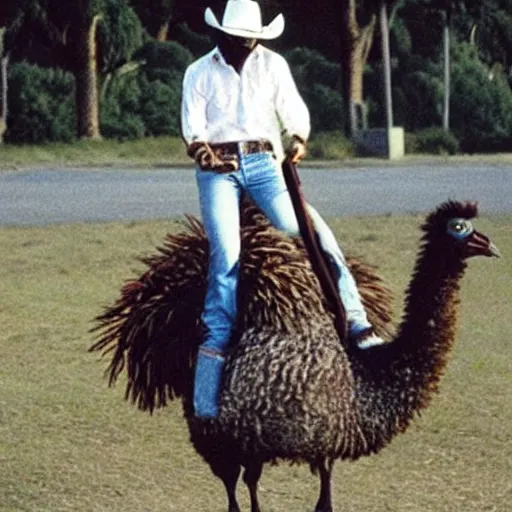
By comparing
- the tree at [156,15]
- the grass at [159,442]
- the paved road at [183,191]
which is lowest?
the paved road at [183,191]

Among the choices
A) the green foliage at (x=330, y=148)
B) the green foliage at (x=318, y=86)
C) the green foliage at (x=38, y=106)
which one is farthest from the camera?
the green foliage at (x=318, y=86)

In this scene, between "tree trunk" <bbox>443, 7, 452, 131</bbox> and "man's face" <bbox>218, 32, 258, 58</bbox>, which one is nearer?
"man's face" <bbox>218, 32, 258, 58</bbox>

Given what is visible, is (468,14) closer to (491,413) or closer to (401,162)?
(401,162)

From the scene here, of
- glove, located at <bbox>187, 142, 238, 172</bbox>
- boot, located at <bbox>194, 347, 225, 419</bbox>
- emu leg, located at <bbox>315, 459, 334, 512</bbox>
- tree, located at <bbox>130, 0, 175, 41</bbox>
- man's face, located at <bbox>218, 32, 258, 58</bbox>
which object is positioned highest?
tree, located at <bbox>130, 0, 175, 41</bbox>

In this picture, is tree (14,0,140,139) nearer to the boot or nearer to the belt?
the belt

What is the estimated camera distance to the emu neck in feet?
24.1

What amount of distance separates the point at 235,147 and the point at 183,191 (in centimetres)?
2203

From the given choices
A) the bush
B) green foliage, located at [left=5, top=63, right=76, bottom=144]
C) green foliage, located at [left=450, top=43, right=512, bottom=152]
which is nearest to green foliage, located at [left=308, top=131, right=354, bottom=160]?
the bush

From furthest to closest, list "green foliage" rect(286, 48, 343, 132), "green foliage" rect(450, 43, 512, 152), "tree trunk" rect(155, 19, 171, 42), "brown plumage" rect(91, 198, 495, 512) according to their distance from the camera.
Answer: "tree trunk" rect(155, 19, 171, 42) < "green foliage" rect(286, 48, 343, 132) < "green foliage" rect(450, 43, 512, 152) < "brown plumage" rect(91, 198, 495, 512)

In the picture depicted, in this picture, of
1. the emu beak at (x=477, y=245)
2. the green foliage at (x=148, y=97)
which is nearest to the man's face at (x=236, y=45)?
the emu beak at (x=477, y=245)

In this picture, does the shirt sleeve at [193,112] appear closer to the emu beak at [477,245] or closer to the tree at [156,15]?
the emu beak at [477,245]

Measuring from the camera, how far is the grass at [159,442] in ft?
27.6

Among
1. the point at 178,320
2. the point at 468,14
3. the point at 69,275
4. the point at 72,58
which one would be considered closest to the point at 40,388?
the point at 178,320

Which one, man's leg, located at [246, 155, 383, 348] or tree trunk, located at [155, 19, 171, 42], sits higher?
tree trunk, located at [155, 19, 171, 42]
